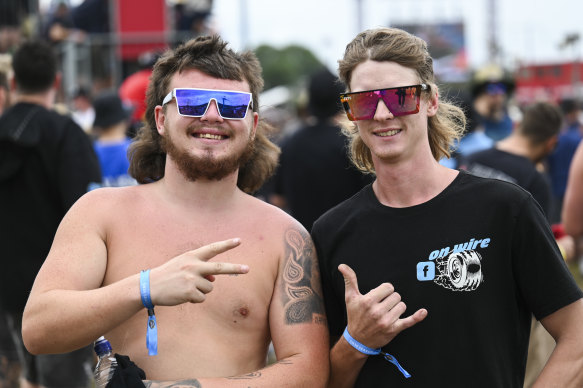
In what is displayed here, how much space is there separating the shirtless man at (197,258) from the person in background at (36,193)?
1.84m

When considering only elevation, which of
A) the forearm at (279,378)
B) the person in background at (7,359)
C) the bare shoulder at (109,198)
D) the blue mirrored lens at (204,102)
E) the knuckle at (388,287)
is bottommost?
the person in background at (7,359)

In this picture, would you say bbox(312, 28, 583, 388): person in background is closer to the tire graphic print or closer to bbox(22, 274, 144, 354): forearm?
the tire graphic print

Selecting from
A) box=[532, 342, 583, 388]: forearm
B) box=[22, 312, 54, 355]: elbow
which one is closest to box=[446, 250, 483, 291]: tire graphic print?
box=[532, 342, 583, 388]: forearm

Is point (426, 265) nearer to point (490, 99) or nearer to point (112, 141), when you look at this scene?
point (112, 141)

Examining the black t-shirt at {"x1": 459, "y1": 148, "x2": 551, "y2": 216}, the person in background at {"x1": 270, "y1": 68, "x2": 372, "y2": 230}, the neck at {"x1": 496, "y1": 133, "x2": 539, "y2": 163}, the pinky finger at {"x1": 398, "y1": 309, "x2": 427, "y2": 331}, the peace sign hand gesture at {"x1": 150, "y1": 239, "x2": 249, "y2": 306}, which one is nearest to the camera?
the peace sign hand gesture at {"x1": 150, "y1": 239, "x2": 249, "y2": 306}

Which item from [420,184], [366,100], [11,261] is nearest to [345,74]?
[366,100]

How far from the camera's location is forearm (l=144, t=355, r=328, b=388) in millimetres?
2744

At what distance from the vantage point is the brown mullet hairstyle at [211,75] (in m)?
3.10

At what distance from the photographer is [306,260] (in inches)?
120

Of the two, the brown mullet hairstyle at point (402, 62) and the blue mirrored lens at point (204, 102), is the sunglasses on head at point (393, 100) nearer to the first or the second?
the brown mullet hairstyle at point (402, 62)

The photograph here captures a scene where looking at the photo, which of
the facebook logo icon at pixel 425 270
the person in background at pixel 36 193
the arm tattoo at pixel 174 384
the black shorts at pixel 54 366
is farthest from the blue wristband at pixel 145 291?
the black shorts at pixel 54 366

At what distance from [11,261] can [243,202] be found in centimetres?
240

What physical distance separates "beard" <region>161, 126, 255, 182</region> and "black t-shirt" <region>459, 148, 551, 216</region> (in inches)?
105

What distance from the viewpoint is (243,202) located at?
3.18 m
